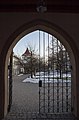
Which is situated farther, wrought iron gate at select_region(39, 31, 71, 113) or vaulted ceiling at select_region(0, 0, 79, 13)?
wrought iron gate at select_region(39, 31, 71, 113)

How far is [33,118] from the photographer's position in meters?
8.33

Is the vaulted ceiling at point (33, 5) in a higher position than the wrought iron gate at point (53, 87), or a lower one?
higher

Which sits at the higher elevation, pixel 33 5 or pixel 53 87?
pixel 33 5

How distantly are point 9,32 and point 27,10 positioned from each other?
1.01m

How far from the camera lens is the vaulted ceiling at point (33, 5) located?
6.92 metres

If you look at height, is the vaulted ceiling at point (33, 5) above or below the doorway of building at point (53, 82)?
above

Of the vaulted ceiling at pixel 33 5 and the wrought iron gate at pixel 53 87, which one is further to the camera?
the wrought iron gate at pixel 53 87

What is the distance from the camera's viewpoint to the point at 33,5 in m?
7.35

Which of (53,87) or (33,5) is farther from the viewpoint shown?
(53,87)

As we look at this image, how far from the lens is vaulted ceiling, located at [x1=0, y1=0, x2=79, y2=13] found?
6.92 metres

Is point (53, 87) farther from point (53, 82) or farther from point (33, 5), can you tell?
point (33, 5)

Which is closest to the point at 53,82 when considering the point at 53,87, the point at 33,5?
the point at 53,87
